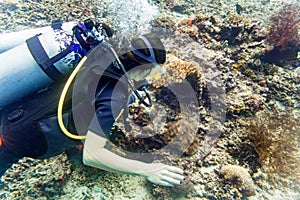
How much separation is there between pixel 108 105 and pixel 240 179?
8.43 ft

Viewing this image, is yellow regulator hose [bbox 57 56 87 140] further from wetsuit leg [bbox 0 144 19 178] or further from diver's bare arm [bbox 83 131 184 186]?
wetsuit leg [bbox 0 144 19 178]

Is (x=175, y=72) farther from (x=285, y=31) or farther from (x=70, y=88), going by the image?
(x=285, y=31)

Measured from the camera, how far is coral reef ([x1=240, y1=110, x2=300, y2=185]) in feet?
12.7

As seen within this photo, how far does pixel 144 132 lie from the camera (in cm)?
365

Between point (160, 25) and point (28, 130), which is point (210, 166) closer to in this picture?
point (28, 130)

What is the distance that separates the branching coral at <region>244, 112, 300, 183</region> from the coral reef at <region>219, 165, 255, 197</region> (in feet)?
1.76

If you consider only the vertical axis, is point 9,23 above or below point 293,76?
above

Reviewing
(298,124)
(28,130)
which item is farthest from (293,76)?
(28,130)

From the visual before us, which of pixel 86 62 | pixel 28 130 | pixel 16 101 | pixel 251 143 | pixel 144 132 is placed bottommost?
pixel 251 143

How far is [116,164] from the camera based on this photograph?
231 cm

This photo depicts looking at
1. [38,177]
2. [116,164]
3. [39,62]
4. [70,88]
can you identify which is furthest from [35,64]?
[38,177]

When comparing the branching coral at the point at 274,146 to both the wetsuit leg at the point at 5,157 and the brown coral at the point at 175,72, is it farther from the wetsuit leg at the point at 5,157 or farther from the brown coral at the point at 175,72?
the wetsuit leg at the point at 5,157

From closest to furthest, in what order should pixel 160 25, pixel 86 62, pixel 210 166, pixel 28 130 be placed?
1. pixel 86 62
2. pixel 28 130
3. pixel 210 166
4. pixel 160 25

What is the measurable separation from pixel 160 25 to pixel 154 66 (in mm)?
4305
